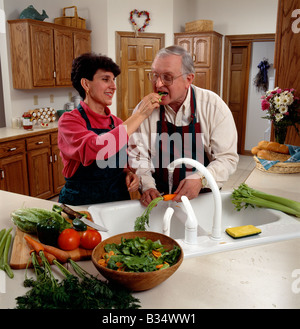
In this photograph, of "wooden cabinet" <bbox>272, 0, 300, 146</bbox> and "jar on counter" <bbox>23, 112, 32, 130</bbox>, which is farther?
"jar on counter" <bbox>23, 112, 32, 130</bbox>

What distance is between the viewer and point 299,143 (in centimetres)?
284

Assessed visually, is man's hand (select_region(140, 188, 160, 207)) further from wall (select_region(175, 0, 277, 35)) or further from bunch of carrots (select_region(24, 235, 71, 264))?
wall (select_region(175, 0, 277, 35))

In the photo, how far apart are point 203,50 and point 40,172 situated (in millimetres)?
3459

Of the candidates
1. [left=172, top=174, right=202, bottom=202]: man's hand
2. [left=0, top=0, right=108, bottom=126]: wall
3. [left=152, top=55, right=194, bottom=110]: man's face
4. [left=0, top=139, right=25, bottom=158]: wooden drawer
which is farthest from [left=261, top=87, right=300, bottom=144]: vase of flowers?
[left=0, top=0, right=108, bottom=126]: wall

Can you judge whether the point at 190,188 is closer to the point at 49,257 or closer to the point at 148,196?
the point at 148,196

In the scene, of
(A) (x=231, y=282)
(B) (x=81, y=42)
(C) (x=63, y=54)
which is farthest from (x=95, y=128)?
(B) (x=81, y=42)

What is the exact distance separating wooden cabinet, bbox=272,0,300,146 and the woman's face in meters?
1.46

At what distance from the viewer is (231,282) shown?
1133mm

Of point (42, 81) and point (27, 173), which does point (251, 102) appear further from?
point (27, 173)

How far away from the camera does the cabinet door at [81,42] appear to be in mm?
5246

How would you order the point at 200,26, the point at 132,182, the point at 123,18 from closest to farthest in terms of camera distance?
the point at 132,182 < the point at 123,18 < the point at 200,26

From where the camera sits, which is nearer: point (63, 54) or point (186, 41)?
point (63, 54)

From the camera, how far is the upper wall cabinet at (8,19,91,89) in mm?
4441
